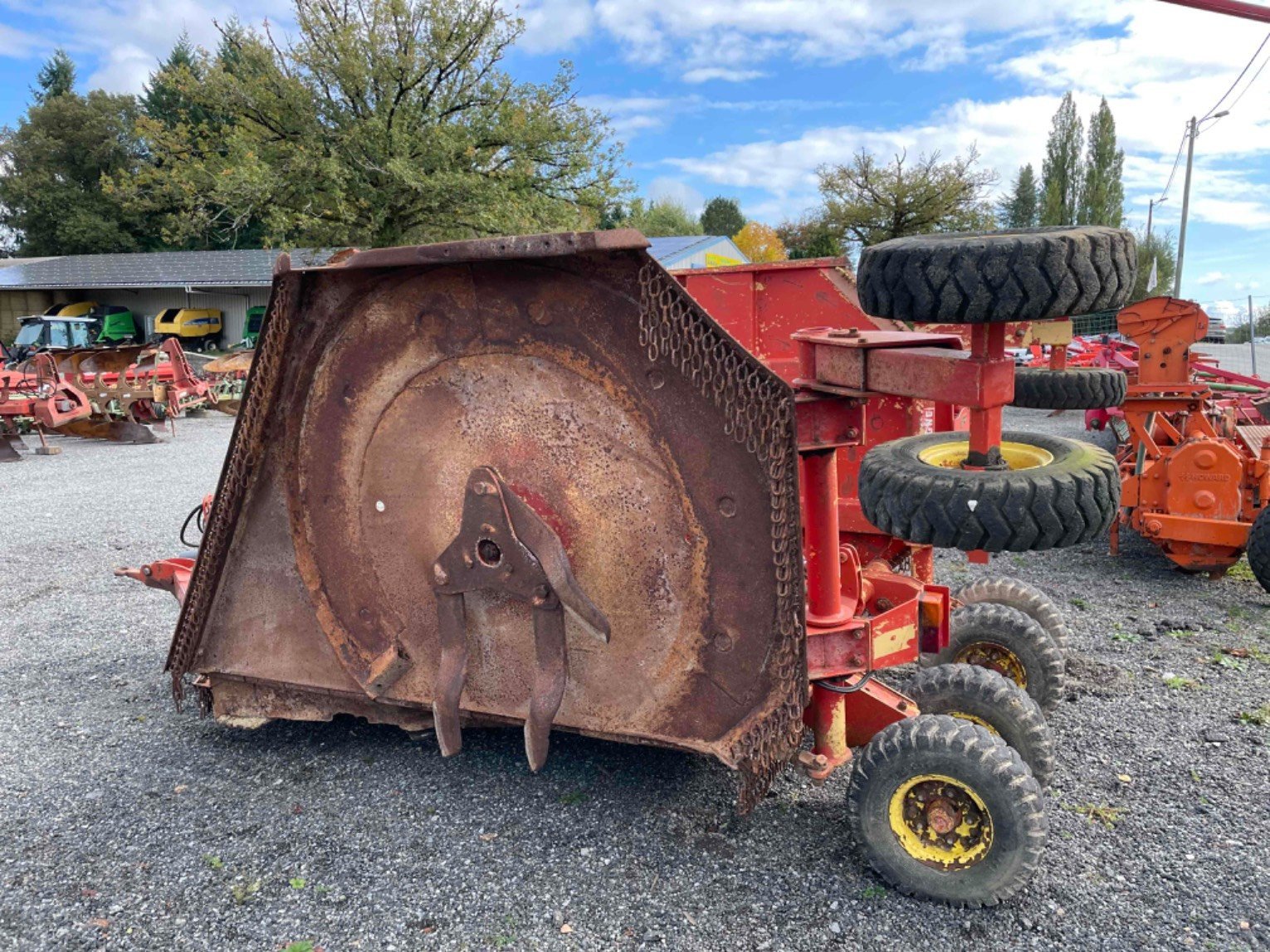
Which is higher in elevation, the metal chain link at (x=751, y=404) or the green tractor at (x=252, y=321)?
the metal chain link at (x=751, y=404)

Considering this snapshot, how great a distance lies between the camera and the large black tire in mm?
2254

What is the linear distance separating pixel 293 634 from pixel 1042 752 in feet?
8.80

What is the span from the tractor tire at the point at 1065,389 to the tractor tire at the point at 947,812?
1880 millimetres

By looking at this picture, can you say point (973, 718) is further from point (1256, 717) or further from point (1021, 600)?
point (1256, 717)

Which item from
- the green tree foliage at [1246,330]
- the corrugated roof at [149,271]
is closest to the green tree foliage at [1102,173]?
the green tree foliage at [1246,330]

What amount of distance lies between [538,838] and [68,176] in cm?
5648

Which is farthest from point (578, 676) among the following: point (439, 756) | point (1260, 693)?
point (1260, 693)

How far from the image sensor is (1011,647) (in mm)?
3770

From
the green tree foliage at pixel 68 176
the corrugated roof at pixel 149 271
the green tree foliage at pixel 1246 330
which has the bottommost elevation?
the green tree foliage at pixel 1246 330

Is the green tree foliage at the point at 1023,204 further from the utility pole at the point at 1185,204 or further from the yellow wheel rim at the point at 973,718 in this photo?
the yellow wheel rim at the point at 973,718

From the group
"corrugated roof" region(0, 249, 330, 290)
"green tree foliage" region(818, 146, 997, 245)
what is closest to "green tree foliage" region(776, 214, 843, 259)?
"green tree foliage" region(818, 146, 997, 245)

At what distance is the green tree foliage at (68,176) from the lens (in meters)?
46.0

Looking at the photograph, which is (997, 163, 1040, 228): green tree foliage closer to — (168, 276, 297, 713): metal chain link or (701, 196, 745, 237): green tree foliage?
(701, 196, 745, 237): green tree foliage

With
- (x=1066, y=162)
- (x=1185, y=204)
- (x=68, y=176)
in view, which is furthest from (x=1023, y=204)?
(x=68, y=176)
